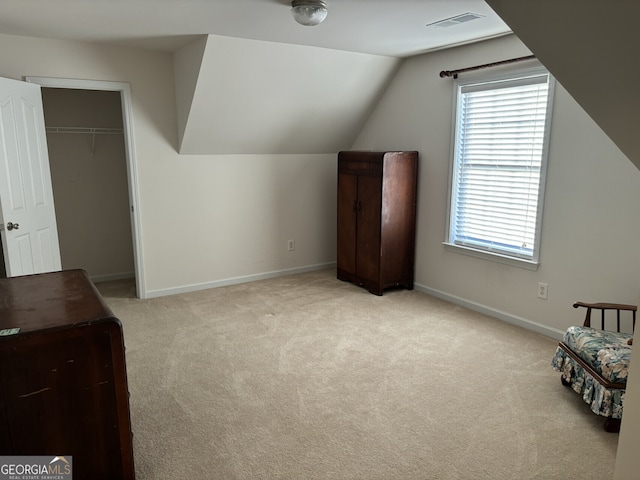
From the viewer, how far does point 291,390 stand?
279 centimetres

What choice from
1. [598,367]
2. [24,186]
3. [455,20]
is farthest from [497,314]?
[24,186]

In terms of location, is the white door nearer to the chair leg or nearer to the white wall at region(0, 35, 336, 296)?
the white wall at region(0, 35, 336, 296)

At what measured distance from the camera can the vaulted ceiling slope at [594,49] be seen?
1258 millimetres

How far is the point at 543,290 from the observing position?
357 cm

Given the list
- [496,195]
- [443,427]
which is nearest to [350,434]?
[443,427]

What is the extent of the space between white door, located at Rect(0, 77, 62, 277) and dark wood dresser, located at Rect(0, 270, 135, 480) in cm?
172

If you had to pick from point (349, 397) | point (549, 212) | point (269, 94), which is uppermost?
point (269, 94)

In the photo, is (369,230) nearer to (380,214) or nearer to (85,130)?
(380,214)

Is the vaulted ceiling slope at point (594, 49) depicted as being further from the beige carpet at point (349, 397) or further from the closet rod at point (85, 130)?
the closet rod at point (85, 130)

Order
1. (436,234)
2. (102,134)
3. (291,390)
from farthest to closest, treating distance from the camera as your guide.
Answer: (102,134)
(436,234)
(291,390)

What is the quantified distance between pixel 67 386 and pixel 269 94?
330 cm

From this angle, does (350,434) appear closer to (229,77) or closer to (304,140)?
(229,77)

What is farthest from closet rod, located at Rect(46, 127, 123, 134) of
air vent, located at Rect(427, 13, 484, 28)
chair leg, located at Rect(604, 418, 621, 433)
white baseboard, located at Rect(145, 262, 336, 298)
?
chair leg, located at Rect(604, 418, 621, 433)

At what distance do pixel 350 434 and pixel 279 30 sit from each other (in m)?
2.86
